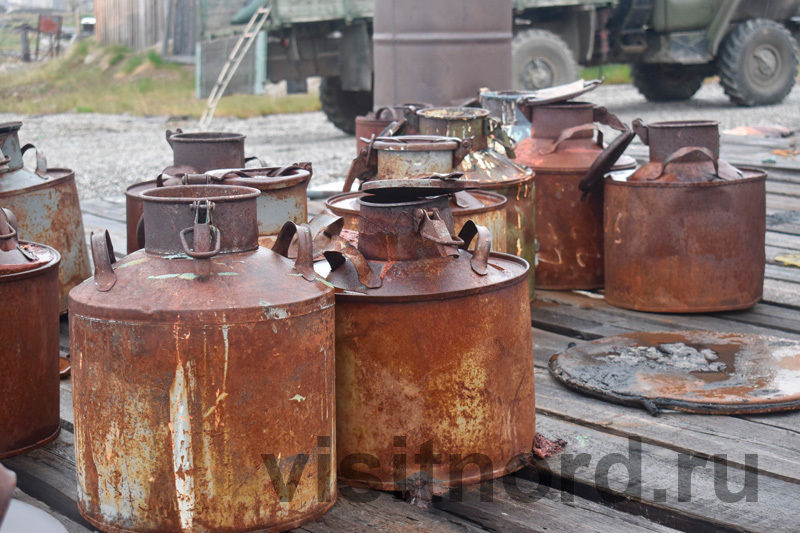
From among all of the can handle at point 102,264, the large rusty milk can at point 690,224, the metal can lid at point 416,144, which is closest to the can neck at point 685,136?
the large rusty milk can at point 690,224

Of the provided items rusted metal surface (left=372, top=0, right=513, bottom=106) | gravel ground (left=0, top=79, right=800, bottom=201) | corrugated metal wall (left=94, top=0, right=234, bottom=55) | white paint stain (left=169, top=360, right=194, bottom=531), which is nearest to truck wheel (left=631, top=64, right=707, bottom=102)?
gravel ground (left=0, top=79, right=800, bottom=201)

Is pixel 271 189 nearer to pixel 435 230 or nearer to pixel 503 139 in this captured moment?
pixel 435 230

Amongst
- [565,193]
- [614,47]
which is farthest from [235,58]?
[565,193]

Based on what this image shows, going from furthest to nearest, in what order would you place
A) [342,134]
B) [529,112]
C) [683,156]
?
[342,134]
[529,112]
[683,156]

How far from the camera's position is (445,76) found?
19.4ft

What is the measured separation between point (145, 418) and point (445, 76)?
13.8ft

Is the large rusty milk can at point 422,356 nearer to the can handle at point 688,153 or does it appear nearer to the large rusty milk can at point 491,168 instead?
the large rusty milk can at point 491,168

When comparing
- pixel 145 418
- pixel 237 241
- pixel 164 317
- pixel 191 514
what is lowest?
pixel 191 514

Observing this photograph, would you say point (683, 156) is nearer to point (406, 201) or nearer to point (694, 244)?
point (694, 244)

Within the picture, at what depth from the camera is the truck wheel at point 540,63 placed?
11.6 metres

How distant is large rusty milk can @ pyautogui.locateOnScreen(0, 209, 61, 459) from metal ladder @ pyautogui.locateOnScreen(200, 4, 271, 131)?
7792mm

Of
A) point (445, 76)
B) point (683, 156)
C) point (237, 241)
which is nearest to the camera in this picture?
point (237, 241)

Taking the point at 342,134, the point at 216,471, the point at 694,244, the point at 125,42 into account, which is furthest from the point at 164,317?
the point at 125,42

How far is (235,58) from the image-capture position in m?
10.6
